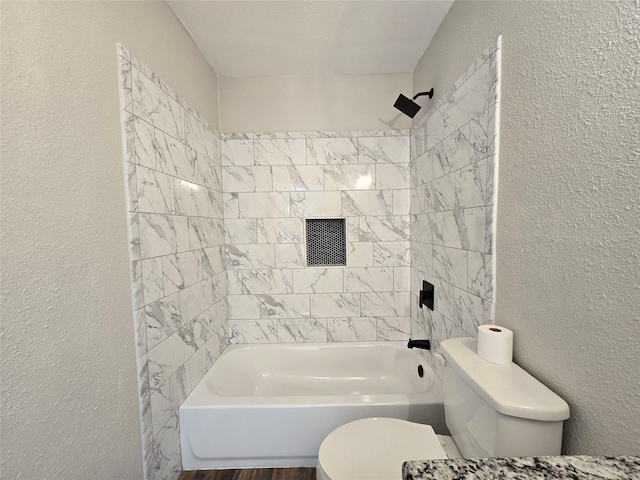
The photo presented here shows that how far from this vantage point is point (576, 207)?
71 cm

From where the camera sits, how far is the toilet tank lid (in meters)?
0.71

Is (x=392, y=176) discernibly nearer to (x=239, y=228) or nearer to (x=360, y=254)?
(x=360, y=254)

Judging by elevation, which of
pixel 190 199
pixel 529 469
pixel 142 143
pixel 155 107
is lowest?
pixel 529 469

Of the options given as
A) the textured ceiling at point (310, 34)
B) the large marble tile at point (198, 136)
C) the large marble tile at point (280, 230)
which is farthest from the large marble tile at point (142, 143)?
the large marble tile at point (280, 230)

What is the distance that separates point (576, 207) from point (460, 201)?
649mm

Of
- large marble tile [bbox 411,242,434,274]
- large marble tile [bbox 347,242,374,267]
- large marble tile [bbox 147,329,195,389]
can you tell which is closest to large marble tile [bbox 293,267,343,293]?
large marble tile [bbox 347,242,374,267]

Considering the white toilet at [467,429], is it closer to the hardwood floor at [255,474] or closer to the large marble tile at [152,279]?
the hardwood floor at [255,474]

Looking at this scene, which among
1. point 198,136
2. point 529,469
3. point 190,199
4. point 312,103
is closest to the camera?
point 529,469

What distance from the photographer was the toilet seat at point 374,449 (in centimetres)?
100

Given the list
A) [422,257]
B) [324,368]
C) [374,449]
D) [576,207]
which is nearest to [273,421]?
[374,449]

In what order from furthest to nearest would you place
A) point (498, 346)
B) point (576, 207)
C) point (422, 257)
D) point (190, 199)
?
point (422, 257) < point (190, 199) < point (498, 346) < point (576, 207)

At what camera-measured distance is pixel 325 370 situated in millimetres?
2230

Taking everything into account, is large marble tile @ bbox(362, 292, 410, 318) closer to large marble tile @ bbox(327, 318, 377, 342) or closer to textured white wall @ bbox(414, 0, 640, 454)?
large marble tile @ bbox(327, 318, 377, 342)

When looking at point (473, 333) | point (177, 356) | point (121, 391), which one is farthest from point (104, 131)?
point (473, 333)
